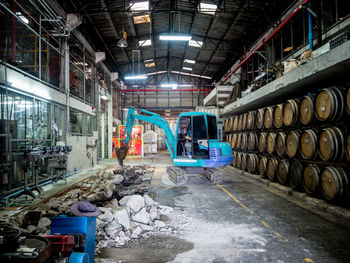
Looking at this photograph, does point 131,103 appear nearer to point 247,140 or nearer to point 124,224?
point 247,140

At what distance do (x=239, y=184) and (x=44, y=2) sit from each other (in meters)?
10.4

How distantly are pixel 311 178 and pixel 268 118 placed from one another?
2961 millimetres

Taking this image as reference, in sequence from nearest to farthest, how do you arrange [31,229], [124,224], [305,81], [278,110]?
1. [31,229]
2. [124,224]
3. [305,81]
4. [278,110]

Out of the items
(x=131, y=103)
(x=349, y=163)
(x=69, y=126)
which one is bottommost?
(x=349, y=163)

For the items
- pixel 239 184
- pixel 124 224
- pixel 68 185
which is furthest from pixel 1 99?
pixel 239 184

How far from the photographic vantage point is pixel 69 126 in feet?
32.5

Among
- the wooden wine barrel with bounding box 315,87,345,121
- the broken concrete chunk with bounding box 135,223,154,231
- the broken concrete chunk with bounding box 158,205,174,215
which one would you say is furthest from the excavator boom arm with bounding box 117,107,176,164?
the wooden wine barrel with bounding box 315,87,345,121

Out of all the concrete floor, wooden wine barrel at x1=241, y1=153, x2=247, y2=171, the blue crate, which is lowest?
the concrete floor

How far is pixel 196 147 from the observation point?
28.7 feet

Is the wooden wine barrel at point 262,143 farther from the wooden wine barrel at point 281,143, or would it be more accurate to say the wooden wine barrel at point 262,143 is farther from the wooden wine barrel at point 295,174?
the wooden wine barrel at point 295,174

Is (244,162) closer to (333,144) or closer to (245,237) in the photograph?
(333,144)

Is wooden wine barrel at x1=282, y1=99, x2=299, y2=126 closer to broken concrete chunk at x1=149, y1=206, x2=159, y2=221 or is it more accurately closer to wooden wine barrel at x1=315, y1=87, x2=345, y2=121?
wooden wine barrel at x1=315, y1=87, x2=345, y2=121

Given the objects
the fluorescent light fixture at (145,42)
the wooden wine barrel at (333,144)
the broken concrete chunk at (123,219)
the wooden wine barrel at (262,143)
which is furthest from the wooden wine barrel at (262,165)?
the fluorescent light fixture at (145,42)

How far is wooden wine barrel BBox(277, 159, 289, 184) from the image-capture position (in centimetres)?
718
